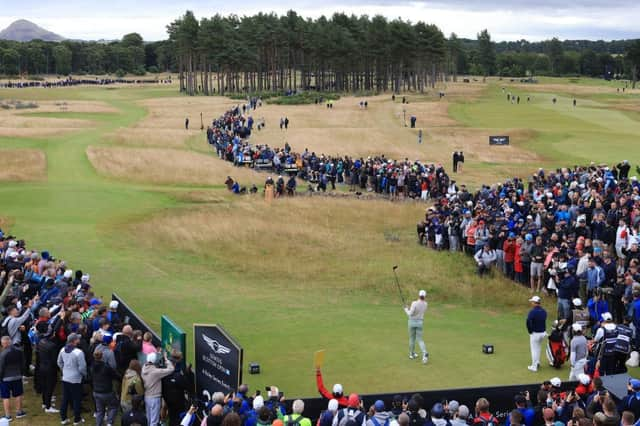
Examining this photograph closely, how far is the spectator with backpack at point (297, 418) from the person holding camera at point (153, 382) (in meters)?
2.82

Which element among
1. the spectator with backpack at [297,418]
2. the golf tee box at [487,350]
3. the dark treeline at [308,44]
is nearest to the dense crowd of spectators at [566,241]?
the golf tee box at [487,350]

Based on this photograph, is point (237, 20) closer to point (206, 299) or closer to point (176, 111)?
point (176, 111)

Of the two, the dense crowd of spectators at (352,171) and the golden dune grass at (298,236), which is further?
the dense crowd of spectators at (352,171)

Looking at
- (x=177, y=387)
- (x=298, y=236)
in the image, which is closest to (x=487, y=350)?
(x=177, y=387)

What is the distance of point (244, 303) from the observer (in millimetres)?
23719

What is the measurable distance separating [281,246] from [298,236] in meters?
1.74

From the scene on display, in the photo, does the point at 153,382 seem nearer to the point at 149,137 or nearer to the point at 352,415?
the point at 352,415

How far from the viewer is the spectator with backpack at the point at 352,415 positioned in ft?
39.8

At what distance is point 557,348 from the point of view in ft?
57.1

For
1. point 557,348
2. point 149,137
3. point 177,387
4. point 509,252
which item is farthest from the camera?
point 149,137

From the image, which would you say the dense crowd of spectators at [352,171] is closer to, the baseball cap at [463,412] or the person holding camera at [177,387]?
the person holding camera at [177,387]

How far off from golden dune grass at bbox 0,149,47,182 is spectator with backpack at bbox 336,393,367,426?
38441 mm

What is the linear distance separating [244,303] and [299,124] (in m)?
58.7

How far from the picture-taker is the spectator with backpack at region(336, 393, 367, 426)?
12.1 meters
